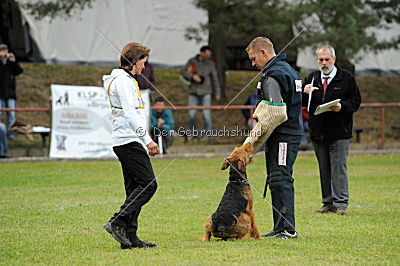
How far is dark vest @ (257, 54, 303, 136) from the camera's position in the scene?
7102mm

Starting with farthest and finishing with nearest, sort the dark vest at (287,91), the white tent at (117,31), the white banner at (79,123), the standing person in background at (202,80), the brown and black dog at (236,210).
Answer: the white tent at (117,31)
the standing person in background at (202,80)
the white banner at (79,123)
the dark vest at (287,91)
the brown and black dog at (236,210)

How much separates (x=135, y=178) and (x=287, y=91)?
1.78 meters

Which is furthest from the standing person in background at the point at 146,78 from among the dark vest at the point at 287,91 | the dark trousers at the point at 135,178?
the dark trousers at the point at 135,178

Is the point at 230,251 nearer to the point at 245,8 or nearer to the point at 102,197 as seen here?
the point at 102,197

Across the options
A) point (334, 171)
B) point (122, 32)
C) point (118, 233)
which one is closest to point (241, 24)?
point (122, 32)

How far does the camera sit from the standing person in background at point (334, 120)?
941 centimetres

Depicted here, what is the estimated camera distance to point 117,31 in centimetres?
2161

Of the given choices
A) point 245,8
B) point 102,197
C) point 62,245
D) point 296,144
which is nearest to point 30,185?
point 102,197

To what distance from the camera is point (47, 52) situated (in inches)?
832

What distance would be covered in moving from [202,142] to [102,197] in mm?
7326

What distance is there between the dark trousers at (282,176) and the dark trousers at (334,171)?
2.29 meters

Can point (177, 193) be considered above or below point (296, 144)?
below

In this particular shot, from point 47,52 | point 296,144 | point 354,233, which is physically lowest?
point 354,233

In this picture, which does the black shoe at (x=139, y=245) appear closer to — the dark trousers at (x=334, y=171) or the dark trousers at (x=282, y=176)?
the dark trousers at (x=282, y=176)
